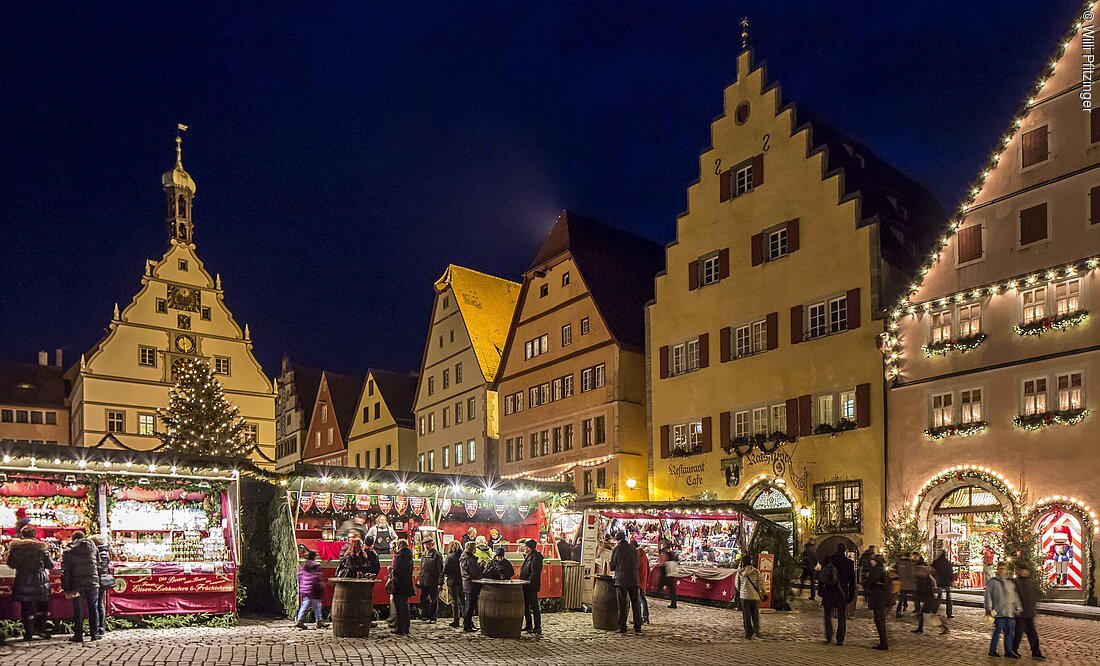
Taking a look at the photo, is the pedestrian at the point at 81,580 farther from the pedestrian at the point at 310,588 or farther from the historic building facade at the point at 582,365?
the historic building facade at the point at 582,365

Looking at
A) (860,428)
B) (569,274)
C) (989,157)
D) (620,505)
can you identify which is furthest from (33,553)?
(569,274)

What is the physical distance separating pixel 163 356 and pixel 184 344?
1205 millimetres

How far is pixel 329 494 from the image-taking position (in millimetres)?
20297

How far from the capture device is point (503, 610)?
53.3 ft

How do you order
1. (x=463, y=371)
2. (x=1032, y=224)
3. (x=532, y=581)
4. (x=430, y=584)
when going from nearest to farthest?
(x=532, y=581) → (x=430, y=584) → (x=1032, y=224) → (x=463, y=371)

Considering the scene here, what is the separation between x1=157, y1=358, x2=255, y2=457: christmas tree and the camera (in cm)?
4288

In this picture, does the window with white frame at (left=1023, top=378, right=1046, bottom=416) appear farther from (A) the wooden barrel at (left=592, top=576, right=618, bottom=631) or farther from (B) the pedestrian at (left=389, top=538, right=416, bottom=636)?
(B) the pedestrian at (left=389, top=538, right=416, bottom=636)

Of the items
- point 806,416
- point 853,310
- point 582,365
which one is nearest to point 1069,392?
point 853,310

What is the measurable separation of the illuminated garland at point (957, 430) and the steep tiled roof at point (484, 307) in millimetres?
22369

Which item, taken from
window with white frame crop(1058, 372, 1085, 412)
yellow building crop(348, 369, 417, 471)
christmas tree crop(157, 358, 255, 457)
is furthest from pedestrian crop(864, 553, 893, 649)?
yellow building crop(348, 369, 417, 471)

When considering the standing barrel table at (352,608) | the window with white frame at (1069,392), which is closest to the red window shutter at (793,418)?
the window with white frame at (1069,392)

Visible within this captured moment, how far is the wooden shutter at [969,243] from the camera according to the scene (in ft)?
86.0

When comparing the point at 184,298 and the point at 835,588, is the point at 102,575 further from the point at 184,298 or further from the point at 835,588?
the point at 184,298

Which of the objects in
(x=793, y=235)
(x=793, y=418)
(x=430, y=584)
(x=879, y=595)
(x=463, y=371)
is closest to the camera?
(x=879, y=595)
